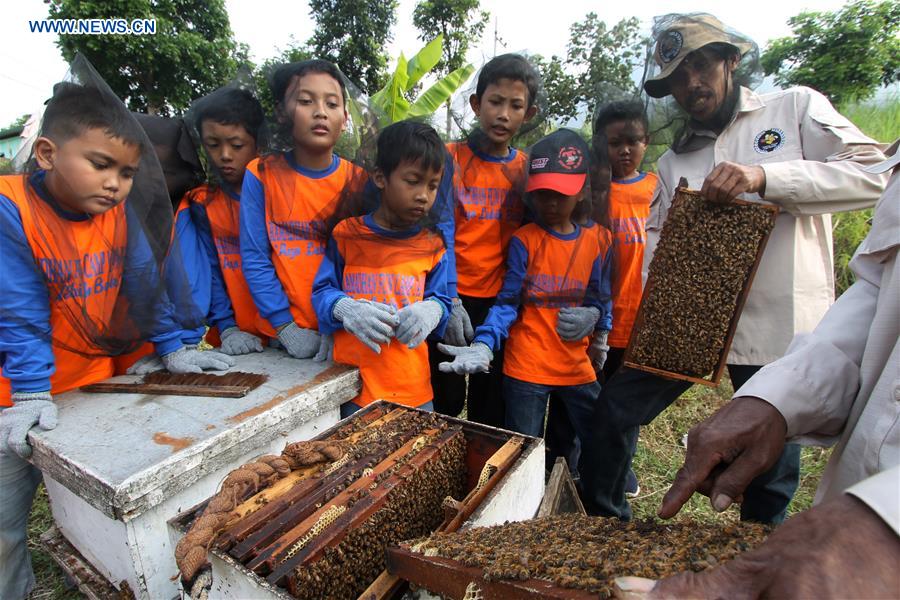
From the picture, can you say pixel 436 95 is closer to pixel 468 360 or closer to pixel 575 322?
pixel 575 322

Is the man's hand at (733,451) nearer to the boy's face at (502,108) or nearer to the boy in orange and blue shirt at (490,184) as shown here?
the boy in orange and blue shirt at (490,184)

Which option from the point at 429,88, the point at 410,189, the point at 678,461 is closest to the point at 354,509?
the point at 410,189

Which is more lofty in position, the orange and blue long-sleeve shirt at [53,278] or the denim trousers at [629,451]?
the orange and blue long-sleeve shirt at [53,278]

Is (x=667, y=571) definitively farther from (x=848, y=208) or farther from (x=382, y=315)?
(x=848, y=208)

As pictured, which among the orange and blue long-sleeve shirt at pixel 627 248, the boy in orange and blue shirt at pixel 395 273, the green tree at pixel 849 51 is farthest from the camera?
the green tree at pixel 849 51

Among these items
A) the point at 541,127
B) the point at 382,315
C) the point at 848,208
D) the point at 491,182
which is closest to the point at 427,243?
the point at 382,315

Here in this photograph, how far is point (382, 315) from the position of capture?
2188 millimetres

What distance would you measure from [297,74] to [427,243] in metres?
1.23

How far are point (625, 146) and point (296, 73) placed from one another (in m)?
2.10

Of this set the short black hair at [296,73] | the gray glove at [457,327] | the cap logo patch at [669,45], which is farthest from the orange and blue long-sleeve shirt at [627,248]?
the short black hair at [296,73]

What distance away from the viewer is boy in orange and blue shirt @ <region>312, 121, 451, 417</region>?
234 cm

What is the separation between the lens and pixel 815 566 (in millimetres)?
562

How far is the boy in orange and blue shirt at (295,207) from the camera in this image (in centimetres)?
257

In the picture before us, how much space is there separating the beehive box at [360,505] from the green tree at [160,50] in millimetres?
12320
